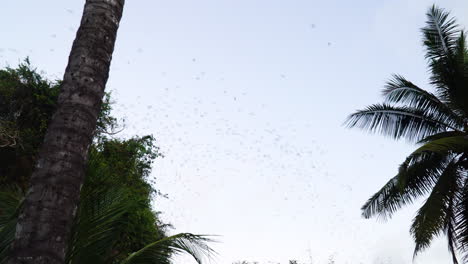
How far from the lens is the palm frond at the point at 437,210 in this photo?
34.6 feet

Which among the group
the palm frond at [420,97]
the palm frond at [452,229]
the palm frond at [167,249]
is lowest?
the palm frond at [167,249]

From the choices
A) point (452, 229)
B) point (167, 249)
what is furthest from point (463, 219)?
point (167, 249)

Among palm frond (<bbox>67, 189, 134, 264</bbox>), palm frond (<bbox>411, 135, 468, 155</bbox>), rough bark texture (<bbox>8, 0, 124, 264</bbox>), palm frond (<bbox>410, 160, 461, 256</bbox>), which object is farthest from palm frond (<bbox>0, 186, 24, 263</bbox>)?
palm frond (<bbox>410, 160, 461, 256</bbox>)

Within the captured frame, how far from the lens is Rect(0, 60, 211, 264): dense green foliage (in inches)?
185

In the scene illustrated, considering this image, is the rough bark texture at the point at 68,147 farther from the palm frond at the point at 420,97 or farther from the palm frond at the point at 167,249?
the palm frond at the point at 420,97

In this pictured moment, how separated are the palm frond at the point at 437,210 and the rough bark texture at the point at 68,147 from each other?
32.3ft

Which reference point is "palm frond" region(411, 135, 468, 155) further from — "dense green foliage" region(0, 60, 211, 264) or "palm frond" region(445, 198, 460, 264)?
"dense green foliage" region(0, 60, 211, 264)

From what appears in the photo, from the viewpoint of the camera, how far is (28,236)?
2381mm

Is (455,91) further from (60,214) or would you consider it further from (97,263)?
(60,214)

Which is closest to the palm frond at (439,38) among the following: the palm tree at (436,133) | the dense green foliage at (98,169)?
the palm tree at (436,133)

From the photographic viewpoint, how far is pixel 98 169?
4883 mm

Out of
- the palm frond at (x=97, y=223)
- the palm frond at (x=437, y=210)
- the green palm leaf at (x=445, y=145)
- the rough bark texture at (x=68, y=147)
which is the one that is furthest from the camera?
the palm frond at (x=437, y=210)

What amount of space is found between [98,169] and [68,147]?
2.33 m

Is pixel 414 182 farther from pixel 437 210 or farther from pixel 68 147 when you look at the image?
pixel 68 147
